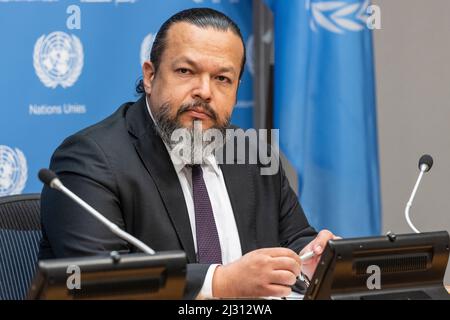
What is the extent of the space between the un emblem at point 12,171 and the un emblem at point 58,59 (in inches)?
13.9

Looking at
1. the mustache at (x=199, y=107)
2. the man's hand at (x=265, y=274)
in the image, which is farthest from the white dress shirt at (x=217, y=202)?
the man's hand at (x=265, y=274)

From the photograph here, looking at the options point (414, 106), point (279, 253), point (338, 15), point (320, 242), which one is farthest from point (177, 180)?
point (414, 106)

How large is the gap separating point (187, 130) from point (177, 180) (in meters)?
0.18

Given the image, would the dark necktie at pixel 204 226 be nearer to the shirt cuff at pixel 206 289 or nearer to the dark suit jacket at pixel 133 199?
the dark suit jacket at pixel 133 199

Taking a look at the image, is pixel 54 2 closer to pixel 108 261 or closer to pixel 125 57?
Answer: pixel 125 57

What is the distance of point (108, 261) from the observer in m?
1.75

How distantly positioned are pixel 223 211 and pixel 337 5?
1351 mm

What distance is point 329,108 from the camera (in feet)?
12.8

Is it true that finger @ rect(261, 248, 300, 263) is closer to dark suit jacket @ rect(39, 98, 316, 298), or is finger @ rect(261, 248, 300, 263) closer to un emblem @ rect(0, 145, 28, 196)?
dark suit jacket @ rect(39, 98, 316, 298)

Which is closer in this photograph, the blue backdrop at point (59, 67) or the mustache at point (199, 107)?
the mustache at point (199, 107)

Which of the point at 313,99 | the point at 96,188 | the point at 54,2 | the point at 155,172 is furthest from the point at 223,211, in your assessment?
the point at 54,2

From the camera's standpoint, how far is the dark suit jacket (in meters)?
2.50

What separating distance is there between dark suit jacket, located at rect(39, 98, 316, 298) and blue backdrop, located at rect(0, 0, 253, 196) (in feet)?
2.98

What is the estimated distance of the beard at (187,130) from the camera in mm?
2889
